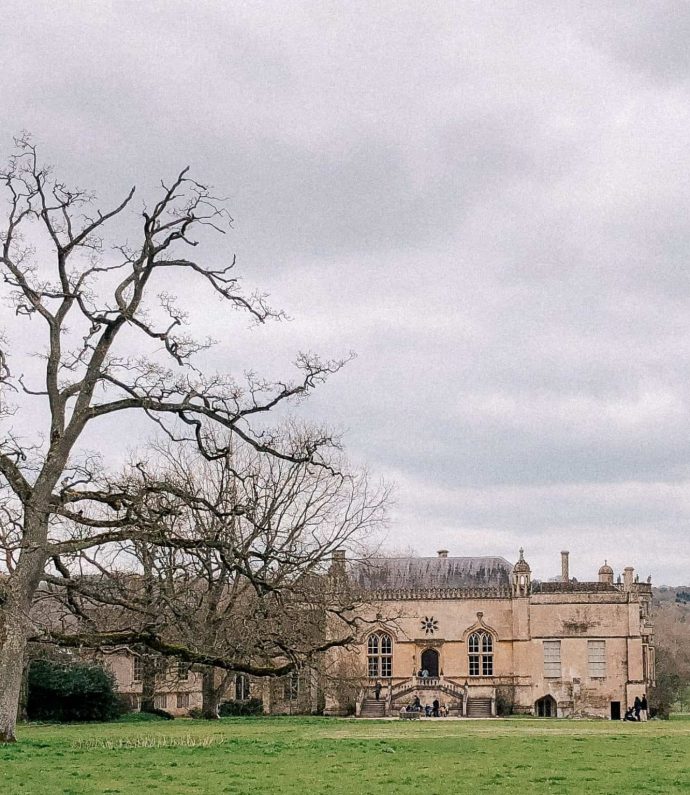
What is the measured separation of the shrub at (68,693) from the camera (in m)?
40.8

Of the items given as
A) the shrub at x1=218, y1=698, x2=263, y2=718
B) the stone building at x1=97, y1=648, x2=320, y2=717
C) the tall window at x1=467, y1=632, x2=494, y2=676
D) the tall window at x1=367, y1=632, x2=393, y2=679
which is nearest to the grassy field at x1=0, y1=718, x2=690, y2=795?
the shrub at x1=218, y1=698, x2=263, y2=718

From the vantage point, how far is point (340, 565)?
44031 mm

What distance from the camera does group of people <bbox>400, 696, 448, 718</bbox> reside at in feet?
167

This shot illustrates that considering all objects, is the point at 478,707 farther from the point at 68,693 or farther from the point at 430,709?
the point at 68,693

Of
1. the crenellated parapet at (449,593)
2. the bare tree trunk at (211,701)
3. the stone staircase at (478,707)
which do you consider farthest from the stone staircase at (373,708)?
the bare tree trunk at (211,701)

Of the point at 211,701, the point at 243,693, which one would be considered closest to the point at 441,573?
the point at 243,693

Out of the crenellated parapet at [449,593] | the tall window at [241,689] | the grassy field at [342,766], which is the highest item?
the crenellated parapet at [449,593]

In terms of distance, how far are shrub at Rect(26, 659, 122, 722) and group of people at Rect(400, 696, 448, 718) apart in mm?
15111

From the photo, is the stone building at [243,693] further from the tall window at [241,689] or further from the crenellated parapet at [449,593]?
the crenellated parapet at [449,593]

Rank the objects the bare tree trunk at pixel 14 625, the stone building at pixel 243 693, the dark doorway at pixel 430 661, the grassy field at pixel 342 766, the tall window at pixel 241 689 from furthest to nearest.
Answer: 1. the dark doorway at pixel 430 661
2. the tall window at pixel 241 689
3. the stone building at pixel 243 693
4. the bare tree trunk at pixel 14 625
5. the grassy field at pixel 342 766

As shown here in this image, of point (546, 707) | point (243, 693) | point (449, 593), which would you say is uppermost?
point (449, 593)

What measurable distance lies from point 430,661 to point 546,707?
20.2ft

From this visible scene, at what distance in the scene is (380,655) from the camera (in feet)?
187

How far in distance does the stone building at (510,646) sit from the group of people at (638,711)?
1.33 m
